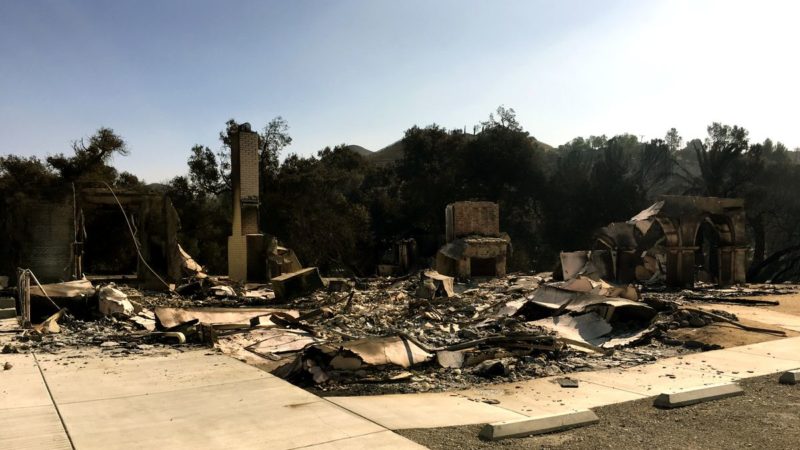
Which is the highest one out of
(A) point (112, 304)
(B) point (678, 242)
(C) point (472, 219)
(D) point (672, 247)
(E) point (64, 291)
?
(C) point (472, 219)

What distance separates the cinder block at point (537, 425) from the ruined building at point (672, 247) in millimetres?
17404

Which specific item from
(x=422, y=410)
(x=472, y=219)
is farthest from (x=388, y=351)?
(x=472, y=219)

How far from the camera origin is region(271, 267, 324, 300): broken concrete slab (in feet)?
52.3

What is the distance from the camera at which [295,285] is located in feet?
52.7

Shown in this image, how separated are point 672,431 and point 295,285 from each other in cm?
1213

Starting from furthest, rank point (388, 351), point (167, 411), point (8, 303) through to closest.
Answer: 1. point (8, 303)
2. point (388, 351)
3. point (167, 411)

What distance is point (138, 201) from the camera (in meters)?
19.9

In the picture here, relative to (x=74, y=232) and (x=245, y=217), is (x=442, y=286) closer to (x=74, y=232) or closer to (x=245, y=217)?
(x=245, y=217)

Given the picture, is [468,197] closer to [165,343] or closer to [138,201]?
[138,201]

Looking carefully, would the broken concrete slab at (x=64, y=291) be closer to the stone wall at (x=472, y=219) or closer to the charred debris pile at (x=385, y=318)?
the charred debris pile at (x=385, y=318)

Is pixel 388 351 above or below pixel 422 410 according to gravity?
above

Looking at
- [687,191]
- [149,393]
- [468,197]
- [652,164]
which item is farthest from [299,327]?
[652,164]

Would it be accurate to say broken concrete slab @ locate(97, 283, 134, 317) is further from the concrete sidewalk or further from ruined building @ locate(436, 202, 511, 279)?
ruined building @ locate(436, 202, 511, 279)

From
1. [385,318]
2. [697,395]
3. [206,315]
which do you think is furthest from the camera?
[385,318]
